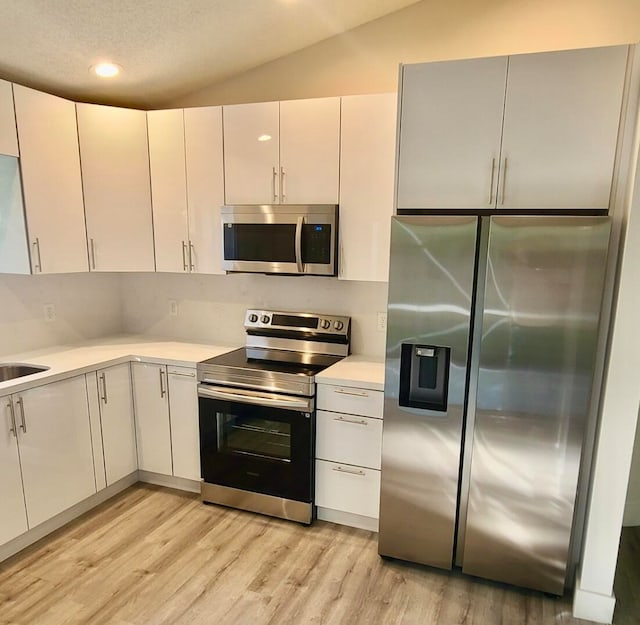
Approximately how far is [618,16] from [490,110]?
1023 millimetres

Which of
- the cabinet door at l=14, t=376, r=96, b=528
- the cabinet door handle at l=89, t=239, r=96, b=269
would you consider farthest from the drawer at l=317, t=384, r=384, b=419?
the cabinet door handle at l=89, t=239, r=96, b=269

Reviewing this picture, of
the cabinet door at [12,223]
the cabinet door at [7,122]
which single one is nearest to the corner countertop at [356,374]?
the cabinet door at [12,223]

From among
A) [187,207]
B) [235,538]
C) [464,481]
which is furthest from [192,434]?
[464,481]

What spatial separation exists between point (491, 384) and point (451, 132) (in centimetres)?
112

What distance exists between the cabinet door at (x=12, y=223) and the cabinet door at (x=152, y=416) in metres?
0.88

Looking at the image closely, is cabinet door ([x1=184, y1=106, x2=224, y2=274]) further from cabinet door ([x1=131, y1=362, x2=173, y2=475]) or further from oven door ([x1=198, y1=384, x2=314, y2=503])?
oven door ([x1=198, y1=384, x2=314, y2=503])

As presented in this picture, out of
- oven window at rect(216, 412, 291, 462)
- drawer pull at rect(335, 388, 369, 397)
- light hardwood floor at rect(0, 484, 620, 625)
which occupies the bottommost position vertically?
light hardwood floor at rect(0, 484, 620, 625)

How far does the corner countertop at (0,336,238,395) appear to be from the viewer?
8.19 feet

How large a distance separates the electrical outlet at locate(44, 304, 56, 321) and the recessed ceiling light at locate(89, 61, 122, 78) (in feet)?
4.88

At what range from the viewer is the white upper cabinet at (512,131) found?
6.10 ft

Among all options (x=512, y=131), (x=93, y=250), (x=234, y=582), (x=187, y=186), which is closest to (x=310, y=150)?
(x=187, y=186)

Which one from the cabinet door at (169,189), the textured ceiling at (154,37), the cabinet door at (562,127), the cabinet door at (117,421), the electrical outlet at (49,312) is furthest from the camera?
the electrical outlet at (49,312)

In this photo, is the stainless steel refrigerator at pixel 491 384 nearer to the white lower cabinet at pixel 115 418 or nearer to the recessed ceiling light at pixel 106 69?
the white lower cabinet at pixel 115 418

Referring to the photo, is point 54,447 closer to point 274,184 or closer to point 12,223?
point 12,223
